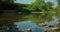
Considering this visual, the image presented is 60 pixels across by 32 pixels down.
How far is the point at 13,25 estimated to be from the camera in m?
4.61

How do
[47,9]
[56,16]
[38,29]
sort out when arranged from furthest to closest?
[47,9]
[56,16]
[38,29]

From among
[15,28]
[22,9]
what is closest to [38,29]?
[15,28]

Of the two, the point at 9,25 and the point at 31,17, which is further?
the point at 31,17

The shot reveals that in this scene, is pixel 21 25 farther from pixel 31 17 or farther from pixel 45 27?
pixel 31 17

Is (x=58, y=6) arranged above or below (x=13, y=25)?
above

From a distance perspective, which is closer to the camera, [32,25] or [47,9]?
[32,25]

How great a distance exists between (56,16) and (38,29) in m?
0.95

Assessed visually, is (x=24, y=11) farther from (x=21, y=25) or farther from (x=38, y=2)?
(x=21, y=25)

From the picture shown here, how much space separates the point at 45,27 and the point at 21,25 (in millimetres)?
668

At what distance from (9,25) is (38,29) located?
2.66ft

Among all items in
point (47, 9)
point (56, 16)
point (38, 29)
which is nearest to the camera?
point (38, 29)

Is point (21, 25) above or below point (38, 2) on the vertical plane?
below

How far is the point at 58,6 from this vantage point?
5254mm

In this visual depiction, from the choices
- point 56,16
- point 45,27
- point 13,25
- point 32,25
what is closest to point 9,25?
point 13,25
